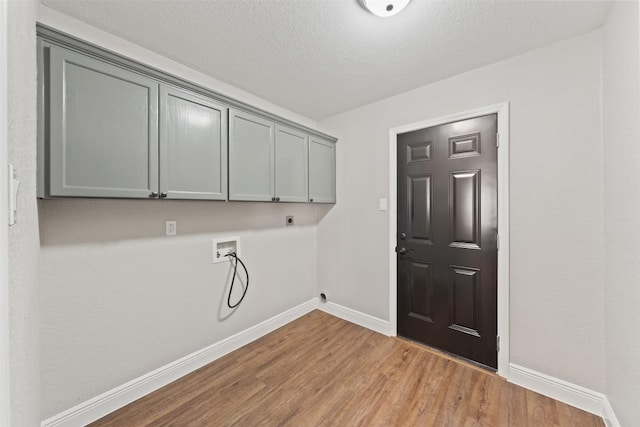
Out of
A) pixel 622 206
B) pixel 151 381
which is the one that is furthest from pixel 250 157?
pixel 622 206

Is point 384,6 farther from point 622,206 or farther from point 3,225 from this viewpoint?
point 3,225

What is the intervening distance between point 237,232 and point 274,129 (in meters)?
1.02

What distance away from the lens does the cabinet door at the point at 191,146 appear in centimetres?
164

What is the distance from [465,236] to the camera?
7.02 ft

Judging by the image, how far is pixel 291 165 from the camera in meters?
2.50

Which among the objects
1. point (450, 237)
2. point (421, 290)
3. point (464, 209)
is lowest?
point (421, 290)

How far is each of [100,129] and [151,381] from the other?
1717 mm

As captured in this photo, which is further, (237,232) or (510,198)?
(237,232)

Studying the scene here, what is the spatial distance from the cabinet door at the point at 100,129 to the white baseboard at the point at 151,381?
51.3 inches

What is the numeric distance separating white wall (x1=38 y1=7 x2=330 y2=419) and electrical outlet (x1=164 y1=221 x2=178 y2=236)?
0.11 ft

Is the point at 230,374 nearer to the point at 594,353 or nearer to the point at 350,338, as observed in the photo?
the point at 350,338

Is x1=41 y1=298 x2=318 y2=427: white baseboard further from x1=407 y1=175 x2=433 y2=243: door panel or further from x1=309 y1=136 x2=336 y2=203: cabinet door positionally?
x1=407 y1=175 x2=433 y2=243: door panel

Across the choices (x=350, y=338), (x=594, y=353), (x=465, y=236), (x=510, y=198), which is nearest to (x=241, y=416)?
(x=350, y=338)

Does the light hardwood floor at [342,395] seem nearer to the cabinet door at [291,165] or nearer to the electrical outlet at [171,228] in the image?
the electrical outlet at [171,228]
